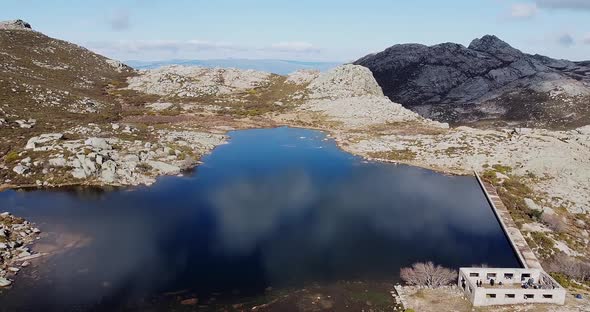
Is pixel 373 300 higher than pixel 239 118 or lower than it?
lower

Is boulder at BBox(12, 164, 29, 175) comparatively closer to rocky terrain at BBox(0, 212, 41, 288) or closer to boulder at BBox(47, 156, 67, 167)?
boulder at BBox(47, 156, 67, 167)

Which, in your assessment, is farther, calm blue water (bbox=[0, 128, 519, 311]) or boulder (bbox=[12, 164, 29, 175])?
boulder (bbox=[12, 164, 29, 175])

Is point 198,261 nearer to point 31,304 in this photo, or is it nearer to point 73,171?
point 31,304

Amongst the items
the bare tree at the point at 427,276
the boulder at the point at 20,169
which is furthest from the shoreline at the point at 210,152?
the bare tree at the point at 427,276

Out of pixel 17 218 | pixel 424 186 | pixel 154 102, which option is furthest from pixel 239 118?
pixel 17 218

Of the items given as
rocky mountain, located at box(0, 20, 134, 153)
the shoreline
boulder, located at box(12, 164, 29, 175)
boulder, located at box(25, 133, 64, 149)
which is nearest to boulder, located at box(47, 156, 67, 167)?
boulder, located at box(12, 164, 29, 175)

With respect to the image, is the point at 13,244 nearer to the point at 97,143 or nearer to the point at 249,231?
the point at 249,231

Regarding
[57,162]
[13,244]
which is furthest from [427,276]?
[57,162]
